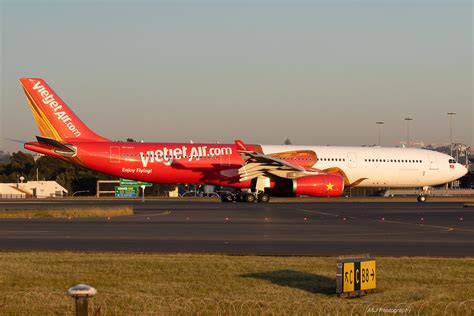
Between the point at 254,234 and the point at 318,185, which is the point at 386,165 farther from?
the point at 254,234

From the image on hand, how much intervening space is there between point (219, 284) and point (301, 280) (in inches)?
64.4

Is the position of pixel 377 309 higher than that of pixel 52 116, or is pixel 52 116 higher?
pixel 52 116

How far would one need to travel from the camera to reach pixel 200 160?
5597 centimetres

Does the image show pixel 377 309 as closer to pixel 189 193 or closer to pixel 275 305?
pixel 275 305

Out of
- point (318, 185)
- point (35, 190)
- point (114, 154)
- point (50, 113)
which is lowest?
point (35, 190)

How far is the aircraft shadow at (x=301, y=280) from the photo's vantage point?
Answer: 15.3 metres

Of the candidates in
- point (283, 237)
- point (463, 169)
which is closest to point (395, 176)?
point (463, 169)

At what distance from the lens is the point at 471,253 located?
73.9ft

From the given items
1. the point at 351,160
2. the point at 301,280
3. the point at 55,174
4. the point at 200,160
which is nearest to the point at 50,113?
the point at 200,160

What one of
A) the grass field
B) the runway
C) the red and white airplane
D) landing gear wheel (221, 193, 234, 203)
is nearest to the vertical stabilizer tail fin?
the red and white airplane

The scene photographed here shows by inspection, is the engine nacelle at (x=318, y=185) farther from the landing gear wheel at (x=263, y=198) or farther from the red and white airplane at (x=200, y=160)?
the landing gear wheel at (x=263, y=198)

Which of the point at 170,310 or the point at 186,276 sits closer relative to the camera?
the point at 170,310

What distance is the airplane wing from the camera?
5519 cm

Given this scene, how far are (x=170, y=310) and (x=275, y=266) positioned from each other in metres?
6.39
